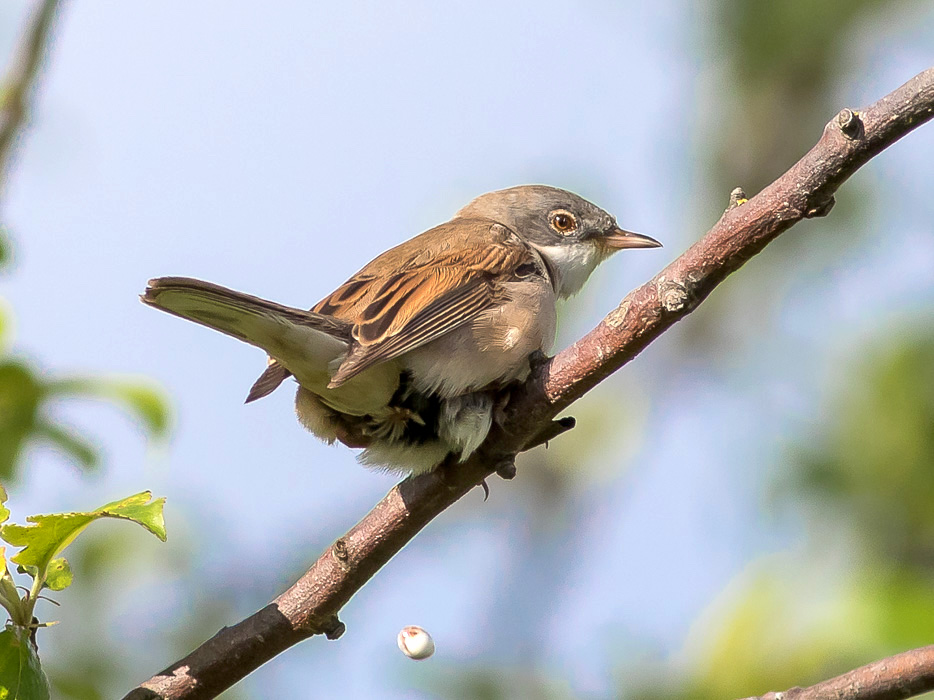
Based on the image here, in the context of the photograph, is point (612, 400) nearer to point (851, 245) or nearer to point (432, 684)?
point (851, 245)

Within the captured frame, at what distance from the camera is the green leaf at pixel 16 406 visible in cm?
353

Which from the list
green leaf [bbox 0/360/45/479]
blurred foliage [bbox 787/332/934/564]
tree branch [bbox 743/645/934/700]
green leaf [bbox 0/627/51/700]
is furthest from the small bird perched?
blurred foliage [bbox 787/332/934/564]

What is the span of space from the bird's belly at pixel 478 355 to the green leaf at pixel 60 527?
1.56 metres

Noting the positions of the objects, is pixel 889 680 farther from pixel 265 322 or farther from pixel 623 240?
pixel 623 240

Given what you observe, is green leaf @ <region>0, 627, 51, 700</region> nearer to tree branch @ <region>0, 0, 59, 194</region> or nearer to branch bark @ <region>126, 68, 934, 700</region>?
branch bark @ <region>126, 68, 934, 700</region>

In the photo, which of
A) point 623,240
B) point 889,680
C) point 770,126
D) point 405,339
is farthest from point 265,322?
point 770,126

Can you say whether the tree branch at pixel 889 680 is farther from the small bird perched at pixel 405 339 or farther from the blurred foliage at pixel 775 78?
the blurred foliage at pixel 775 78

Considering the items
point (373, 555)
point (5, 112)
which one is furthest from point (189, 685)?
point (5, 112)

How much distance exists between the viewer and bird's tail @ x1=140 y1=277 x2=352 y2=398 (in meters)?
3.41

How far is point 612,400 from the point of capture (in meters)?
8.74

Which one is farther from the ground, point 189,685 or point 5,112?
point 5,112

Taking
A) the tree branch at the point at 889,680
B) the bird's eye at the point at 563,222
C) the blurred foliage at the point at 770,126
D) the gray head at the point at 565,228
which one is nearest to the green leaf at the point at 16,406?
the tree branch at the point at 889,680

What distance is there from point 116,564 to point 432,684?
1.90 m

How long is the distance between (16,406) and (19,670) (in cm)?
123
